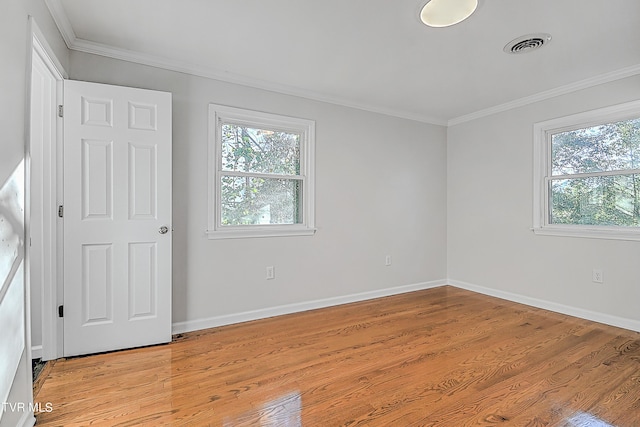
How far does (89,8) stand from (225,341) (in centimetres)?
260

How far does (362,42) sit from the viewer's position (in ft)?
8.32

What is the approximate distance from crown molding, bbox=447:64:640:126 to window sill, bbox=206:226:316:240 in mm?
2674

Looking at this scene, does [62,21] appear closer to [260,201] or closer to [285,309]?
[260,201]

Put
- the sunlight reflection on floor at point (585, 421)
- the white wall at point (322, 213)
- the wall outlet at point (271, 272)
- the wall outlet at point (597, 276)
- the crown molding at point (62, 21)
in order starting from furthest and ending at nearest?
1. the wall outlet at point (271, 272)
2. the wall outlet at point (597, 276)
3. the white wall at point (322, 213)
4. the crown molding at point (62, 21)
5. the sunlight reflection on floor at point (585, 421)

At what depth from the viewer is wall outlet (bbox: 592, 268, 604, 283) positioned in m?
3.22

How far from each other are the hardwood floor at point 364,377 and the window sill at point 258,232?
865mm

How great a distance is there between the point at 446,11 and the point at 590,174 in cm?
245

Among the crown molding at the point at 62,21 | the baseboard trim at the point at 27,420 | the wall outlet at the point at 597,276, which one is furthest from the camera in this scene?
the wall outlet at the point at 597,276

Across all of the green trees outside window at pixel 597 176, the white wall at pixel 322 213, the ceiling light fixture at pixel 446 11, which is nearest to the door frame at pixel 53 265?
the white wall at pixel 322 213

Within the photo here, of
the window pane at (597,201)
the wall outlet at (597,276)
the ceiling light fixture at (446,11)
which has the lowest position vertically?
the wall outlet at (597,276)

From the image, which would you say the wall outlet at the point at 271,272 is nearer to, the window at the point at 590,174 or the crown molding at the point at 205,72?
the crown molding at the point at 205,72

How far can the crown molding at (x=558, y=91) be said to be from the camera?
3.00 metres

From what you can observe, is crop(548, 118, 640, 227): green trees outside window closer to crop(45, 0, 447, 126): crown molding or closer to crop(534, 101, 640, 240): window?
crop(534, 101, 640, 240): window

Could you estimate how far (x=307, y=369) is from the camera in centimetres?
227
